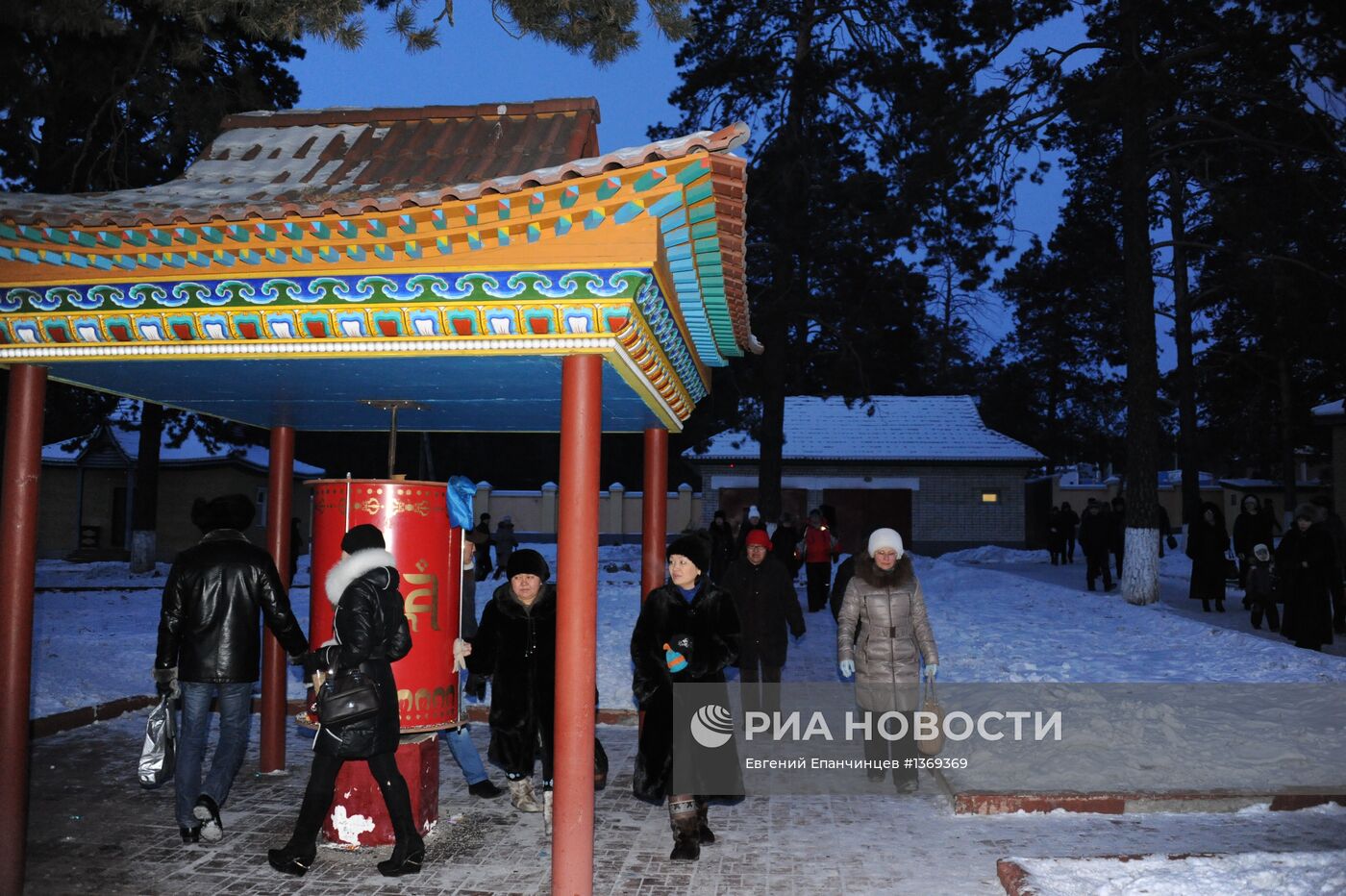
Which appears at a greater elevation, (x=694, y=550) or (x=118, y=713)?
(x=694, y=550)

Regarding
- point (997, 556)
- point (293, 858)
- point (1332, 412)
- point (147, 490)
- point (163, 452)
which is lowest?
point (293, 858)

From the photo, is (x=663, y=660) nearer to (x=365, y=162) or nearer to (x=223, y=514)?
(x=223, y=514)

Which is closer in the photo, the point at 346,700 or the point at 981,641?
the point at 346,700

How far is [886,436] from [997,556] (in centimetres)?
567

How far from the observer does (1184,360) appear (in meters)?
29.2

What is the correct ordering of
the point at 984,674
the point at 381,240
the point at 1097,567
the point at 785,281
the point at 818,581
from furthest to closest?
the point at 785,281, the point at 1097,567, the point at 818,581, the point at 984,674, the point at 381,240

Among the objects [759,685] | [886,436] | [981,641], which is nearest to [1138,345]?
[981,641]

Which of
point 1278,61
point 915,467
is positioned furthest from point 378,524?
point 915,467

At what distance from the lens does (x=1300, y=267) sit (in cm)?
1758

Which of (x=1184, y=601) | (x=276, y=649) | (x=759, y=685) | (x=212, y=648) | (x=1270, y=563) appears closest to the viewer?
(x=212, y=648)

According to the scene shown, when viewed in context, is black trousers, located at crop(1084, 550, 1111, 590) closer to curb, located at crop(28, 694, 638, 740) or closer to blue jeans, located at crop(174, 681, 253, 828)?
curb, located at crop(28, 694, 638, 740)

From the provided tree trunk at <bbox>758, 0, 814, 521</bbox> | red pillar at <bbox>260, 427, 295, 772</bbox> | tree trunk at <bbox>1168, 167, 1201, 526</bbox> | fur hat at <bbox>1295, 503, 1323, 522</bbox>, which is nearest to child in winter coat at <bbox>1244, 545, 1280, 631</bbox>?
fur hat at <bbox>1295, 503, 1323, 522</bbox>

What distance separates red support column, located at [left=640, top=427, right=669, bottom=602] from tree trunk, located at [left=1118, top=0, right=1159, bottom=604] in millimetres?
11865

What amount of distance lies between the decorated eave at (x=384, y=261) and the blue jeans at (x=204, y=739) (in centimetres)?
175
